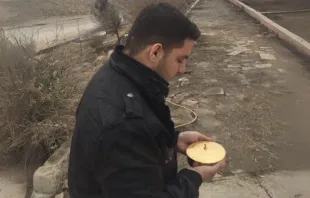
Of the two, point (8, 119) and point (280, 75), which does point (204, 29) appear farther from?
point (8, 119)

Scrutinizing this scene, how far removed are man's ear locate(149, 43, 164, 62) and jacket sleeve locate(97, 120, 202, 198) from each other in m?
0.25

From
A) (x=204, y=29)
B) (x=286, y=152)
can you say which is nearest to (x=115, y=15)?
(x=204, y=29)

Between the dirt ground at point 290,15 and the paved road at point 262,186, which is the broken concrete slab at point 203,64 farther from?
the paved road at point 262,186

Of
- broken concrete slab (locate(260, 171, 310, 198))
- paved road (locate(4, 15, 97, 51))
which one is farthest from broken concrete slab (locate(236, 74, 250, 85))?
paved road (locate(4, 15, 97, 51))

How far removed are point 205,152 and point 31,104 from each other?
9.46ft

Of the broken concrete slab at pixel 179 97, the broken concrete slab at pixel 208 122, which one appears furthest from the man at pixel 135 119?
the broken concrete slab at pixel 179 97

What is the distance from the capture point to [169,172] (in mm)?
1630

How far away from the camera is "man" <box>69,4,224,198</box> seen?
1374 mm

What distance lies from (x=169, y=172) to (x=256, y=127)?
3137 millimetres

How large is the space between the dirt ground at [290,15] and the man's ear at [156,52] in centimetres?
737

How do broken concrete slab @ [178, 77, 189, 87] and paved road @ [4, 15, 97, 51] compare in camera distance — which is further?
paved road @ [4, 15, 97, 51]

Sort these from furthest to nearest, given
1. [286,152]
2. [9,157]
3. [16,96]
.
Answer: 1. [9,157]
2. [16,96]
3. [286,152]

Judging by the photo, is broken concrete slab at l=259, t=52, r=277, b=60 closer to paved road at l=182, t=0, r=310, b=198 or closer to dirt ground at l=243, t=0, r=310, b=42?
paved road at l=182, t=0, r=310, b=198

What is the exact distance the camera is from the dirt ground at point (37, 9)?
15.8 m
